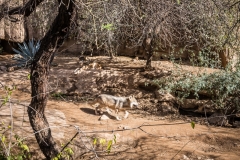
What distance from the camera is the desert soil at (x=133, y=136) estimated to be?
553 centimetres

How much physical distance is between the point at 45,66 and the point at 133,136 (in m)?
2.52

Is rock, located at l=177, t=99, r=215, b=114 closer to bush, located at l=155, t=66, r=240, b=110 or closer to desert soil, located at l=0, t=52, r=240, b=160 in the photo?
bush, located at l=155, t=66, r=240, b=110

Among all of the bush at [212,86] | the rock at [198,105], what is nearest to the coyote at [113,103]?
the bush at [212,86]

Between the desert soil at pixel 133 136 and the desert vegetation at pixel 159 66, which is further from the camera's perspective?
the desert vegetation at pixel 159 66

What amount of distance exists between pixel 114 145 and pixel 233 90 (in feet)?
9.33

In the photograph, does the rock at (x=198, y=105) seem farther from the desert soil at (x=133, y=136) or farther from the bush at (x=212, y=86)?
the desert soil at (x=133, y=136)

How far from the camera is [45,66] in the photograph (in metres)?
4.21

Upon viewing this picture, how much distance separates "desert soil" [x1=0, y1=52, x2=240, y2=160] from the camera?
5527mm

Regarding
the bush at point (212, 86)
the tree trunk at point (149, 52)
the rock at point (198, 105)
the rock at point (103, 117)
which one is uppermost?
the tree trunk at point (149, 52)

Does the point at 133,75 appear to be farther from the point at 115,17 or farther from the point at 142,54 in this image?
the point at 115,17

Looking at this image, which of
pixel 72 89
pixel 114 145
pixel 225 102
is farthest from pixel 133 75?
pixel 114 145

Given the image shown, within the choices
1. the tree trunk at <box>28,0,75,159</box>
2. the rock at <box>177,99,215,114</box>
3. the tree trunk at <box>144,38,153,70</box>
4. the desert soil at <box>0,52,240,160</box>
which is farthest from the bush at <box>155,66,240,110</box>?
the tree trunk at <box>28,0,75,159</box>

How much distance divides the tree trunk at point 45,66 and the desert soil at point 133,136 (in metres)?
0.59

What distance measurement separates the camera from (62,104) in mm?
7879
